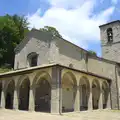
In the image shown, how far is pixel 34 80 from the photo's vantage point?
18.3 metres

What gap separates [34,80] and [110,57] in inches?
613

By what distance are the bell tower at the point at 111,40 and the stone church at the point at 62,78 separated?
450cm

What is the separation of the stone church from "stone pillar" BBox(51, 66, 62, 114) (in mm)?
931

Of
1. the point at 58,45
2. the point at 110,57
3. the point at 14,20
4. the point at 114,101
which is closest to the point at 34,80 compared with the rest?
the point at 58,45

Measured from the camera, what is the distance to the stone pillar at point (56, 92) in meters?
16.0

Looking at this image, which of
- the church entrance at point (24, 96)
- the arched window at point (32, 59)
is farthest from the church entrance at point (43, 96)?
the arched window at point (32, 59)

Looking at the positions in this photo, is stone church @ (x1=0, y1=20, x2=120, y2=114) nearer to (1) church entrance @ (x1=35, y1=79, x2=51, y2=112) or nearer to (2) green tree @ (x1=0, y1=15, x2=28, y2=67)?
(1) church entrance @ (x1=35, y1=79, x2=51, y2=112)

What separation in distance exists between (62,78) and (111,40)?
14464mm

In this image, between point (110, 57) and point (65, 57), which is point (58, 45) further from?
point (110, 57)

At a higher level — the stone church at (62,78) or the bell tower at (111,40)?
the bell tower at (111,40)

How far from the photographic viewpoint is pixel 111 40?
30.4 meters

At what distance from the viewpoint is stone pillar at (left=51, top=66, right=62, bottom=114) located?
16016 millimetres

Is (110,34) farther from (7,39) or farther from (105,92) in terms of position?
(7,39)

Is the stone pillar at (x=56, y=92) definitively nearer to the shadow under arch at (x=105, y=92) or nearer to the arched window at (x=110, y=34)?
the shadow under arch at (x=105, y=92)
